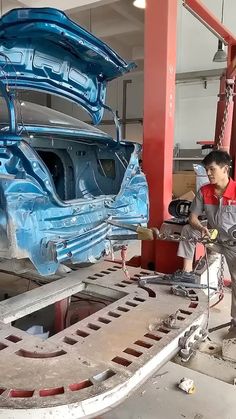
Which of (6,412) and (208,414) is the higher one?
(6,412)

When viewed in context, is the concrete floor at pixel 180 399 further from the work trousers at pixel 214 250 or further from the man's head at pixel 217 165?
the man's head at pixel 217 165

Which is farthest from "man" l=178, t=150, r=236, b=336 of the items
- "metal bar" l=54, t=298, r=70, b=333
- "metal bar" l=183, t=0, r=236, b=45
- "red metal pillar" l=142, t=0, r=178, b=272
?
"metal bar" l=183, t=0, r=236, b=45

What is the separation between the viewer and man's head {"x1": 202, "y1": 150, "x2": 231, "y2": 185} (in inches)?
105

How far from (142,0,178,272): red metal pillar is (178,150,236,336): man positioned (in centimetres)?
26

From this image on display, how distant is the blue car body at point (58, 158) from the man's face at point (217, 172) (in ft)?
1.80

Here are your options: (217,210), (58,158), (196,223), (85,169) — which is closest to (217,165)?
(217,210)

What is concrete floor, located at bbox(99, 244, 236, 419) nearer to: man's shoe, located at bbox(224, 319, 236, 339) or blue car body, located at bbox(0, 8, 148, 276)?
man's shoe, located at bbox(224, 319, 236, 339)

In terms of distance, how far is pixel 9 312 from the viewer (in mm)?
2105

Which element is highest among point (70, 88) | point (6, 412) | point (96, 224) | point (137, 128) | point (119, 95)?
point (119, 95)

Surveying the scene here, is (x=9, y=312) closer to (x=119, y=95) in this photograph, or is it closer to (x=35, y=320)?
(x=35, y=320)

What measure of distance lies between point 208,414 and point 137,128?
11.1 m

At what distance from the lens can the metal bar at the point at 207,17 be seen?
3.59 metres

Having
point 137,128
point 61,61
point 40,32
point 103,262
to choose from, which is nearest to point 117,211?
point 103,262

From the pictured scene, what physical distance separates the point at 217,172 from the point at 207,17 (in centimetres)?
210
